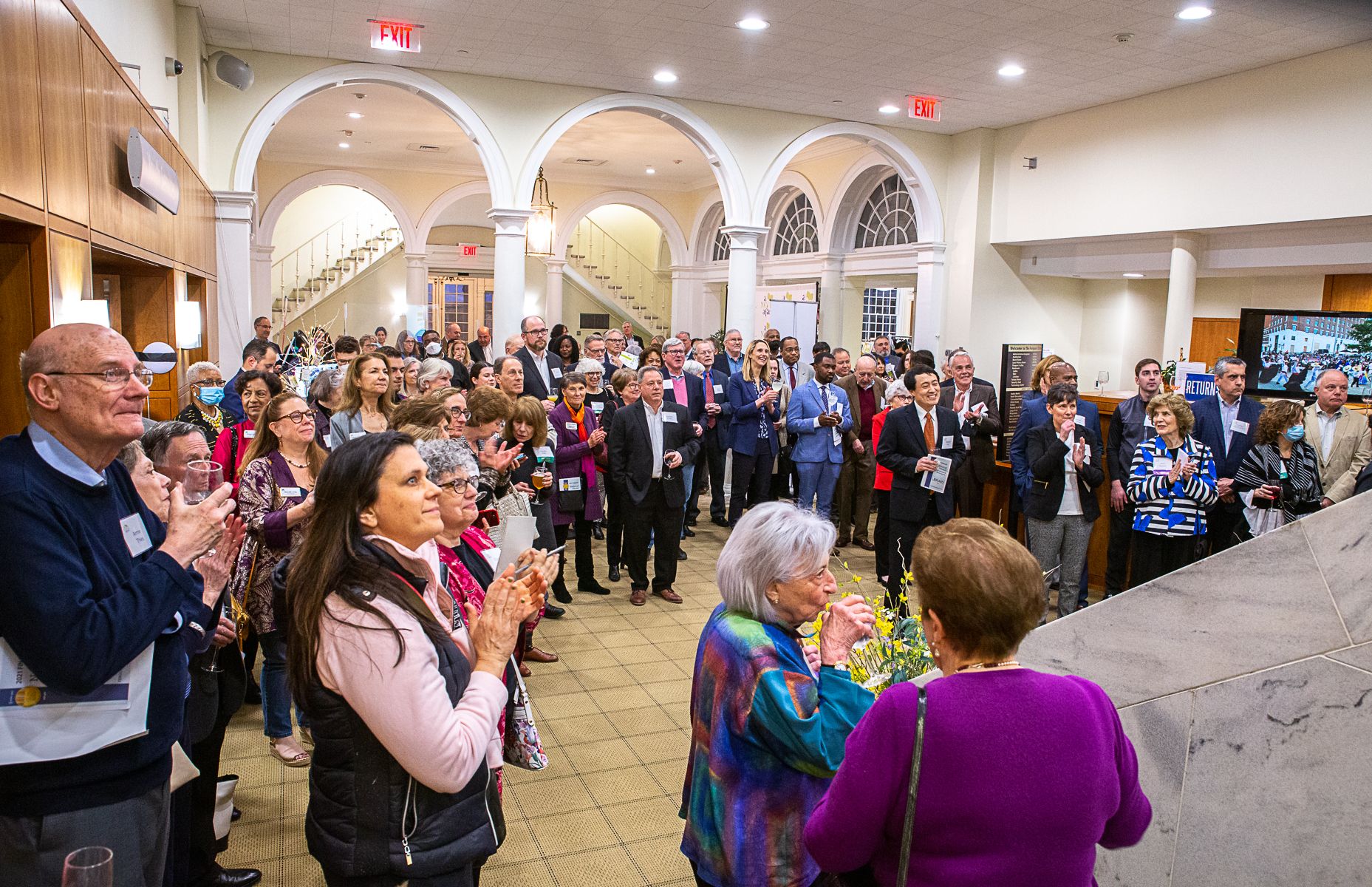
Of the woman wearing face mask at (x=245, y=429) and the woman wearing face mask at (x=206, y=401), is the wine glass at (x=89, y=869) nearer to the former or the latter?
the woman wearing face mask at (x=245, y=429)

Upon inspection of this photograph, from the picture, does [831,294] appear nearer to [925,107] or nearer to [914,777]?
[925,107]

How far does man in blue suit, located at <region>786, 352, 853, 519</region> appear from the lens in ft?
24.5

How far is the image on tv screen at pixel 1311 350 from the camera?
849cm

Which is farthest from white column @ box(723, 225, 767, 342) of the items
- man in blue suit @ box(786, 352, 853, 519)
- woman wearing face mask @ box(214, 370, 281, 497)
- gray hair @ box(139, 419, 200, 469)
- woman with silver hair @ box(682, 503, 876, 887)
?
woman with silver hair @ box(682, 503, 876, 887)

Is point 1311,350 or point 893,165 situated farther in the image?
point 893,165

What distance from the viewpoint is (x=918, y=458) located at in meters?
5.96

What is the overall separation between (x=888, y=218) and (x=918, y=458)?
8918 millimetres

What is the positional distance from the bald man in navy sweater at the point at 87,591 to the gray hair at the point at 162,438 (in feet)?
2.88

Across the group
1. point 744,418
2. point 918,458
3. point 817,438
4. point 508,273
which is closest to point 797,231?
point 508,273

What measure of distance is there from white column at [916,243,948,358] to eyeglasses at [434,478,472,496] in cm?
1095

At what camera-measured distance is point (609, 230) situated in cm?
2273

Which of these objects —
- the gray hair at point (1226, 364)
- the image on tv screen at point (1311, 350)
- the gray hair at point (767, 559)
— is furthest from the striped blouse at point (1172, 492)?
the image on tv screen at point (1311, 350)

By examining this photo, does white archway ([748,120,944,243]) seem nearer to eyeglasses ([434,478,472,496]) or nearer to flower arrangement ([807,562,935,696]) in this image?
flower arrangement ([807,562,935,696])

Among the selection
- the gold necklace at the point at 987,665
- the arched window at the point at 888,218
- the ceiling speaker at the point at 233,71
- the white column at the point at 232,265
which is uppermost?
the ceiling speaker at the point at 233,71
